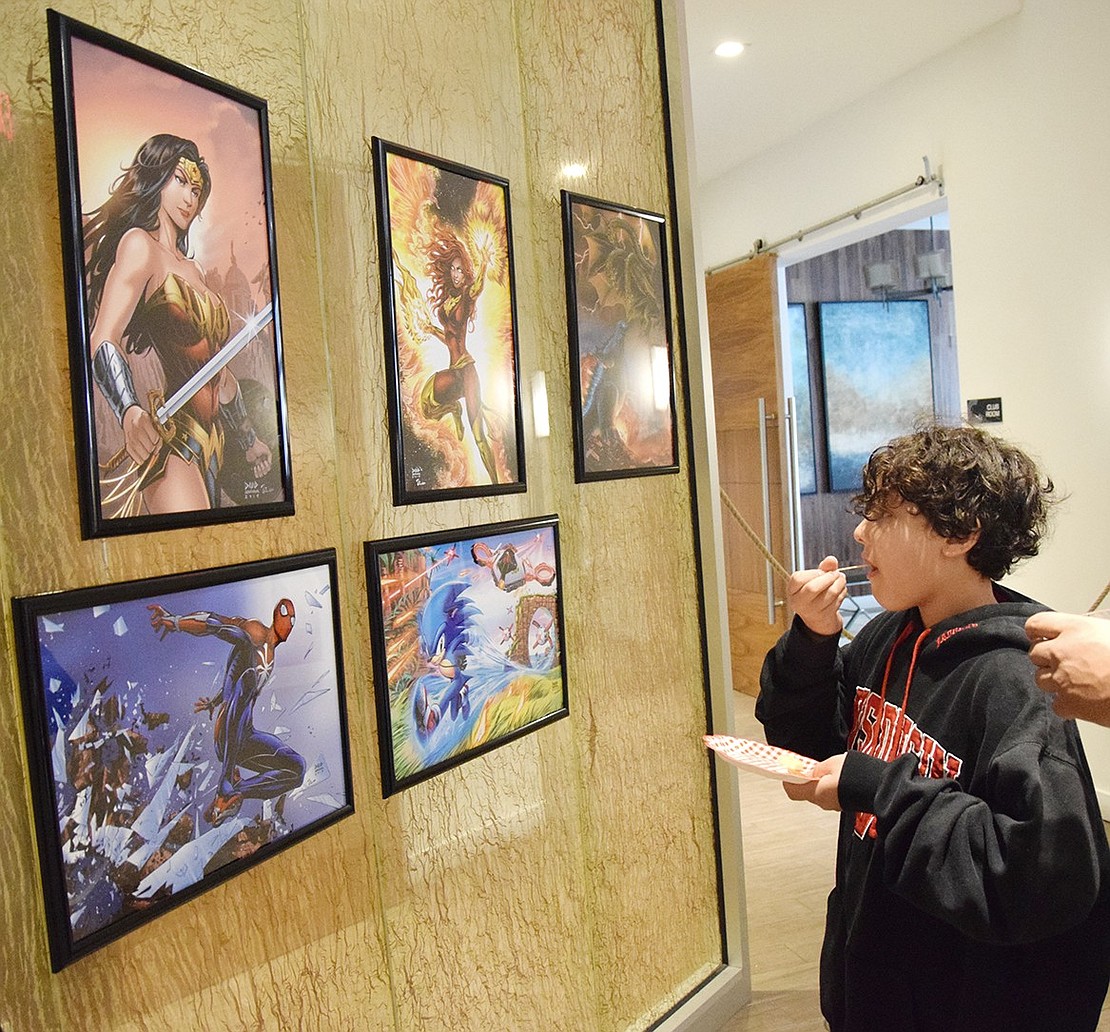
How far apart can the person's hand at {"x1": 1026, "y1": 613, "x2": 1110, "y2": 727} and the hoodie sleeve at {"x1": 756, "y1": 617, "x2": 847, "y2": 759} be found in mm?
414

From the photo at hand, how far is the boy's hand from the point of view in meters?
1.50

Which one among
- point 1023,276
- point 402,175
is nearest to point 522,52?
point 402,175

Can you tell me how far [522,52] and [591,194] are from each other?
32 cm

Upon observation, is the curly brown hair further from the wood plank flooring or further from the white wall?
the white wall

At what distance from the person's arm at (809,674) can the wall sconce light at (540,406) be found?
0.63m

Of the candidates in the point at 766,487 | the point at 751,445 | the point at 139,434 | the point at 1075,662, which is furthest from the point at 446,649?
the point at 751,445

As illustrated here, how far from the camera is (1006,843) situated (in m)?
1.12

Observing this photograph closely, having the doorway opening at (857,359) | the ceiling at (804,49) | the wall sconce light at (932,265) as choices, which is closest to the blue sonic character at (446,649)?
the ceiling at (804,49)

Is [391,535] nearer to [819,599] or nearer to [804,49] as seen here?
[819,599]

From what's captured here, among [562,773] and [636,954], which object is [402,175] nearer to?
[562,773]

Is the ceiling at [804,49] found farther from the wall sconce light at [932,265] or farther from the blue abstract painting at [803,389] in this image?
the wall sconce light at [932,265]

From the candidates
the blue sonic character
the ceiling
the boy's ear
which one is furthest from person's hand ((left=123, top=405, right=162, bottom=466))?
the ceiling

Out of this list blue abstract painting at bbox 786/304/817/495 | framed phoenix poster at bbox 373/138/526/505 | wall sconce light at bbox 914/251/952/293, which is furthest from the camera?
wall sconce light at bbox 914/251/952/293

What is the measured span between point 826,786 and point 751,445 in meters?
4.12
